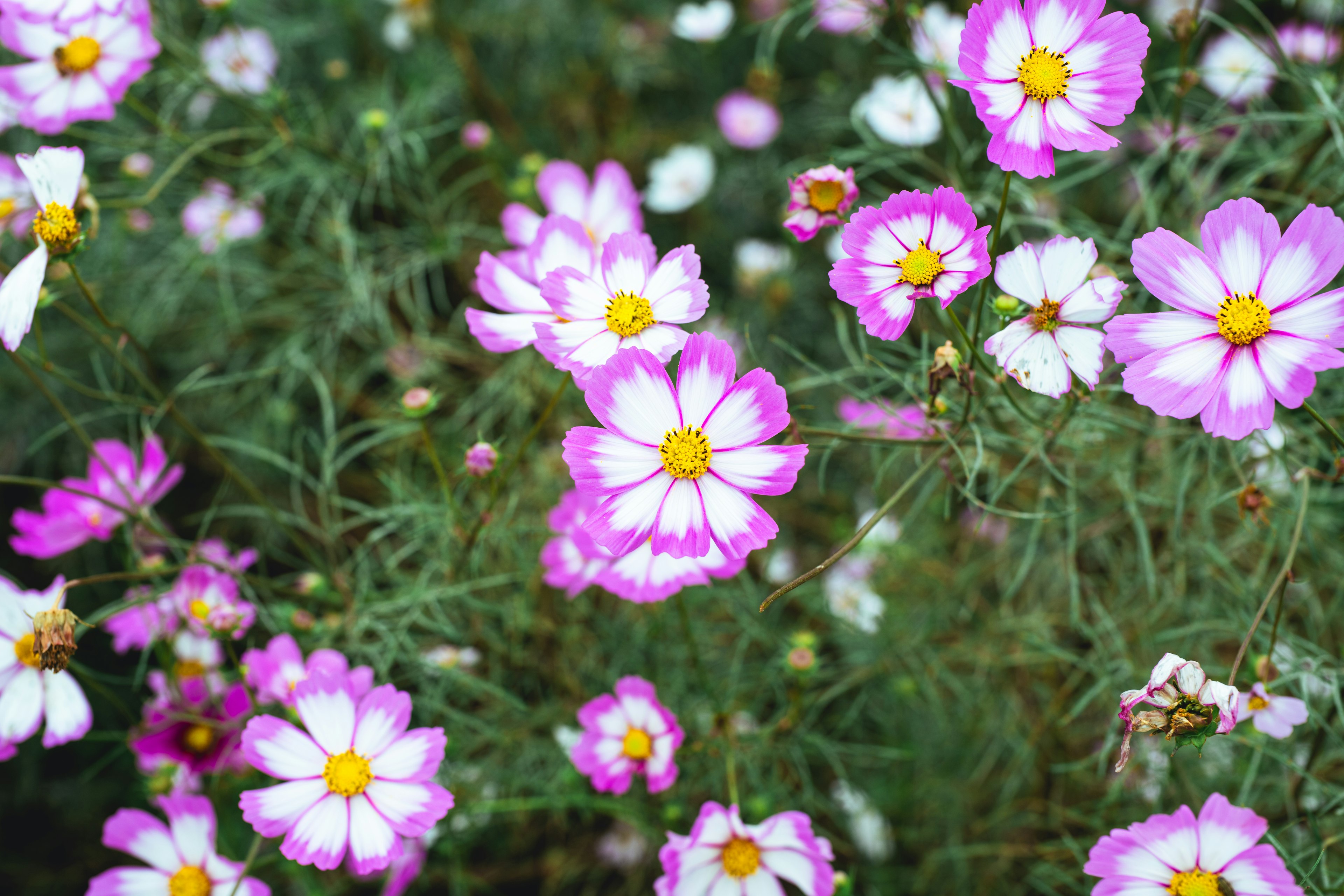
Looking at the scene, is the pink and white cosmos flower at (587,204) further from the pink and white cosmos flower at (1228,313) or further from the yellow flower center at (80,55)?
the pink and white cosmos flower at (1228,313)

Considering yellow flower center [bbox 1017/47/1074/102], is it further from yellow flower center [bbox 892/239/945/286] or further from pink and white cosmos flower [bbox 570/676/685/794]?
pink and white cosmos flower [bbox 570/676/685/794]

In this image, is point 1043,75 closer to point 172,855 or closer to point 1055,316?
point 1055,316

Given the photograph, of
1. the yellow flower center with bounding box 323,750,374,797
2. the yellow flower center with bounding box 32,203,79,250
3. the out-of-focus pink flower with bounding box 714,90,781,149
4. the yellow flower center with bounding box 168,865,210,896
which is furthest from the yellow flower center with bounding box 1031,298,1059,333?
the out-of-focus pink flower with bounding box 714,90,781,149

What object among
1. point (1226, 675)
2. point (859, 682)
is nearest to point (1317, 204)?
point (1226, 675)

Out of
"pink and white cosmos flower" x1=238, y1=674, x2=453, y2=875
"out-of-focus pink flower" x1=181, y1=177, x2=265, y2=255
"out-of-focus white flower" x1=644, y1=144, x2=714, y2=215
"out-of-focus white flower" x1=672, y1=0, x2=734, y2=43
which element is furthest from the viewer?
"out-of-focus white flower" x1=644, y1=144, x2=714, y2=215

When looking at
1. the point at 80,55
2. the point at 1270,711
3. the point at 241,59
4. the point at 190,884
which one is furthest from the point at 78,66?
the point at 1270,711

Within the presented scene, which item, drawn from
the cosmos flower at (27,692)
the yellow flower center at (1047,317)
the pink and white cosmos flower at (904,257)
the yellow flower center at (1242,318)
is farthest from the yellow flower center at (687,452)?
the cosmos flower at (27,692)

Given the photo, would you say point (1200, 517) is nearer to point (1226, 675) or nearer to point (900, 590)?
point (1226, 675)
